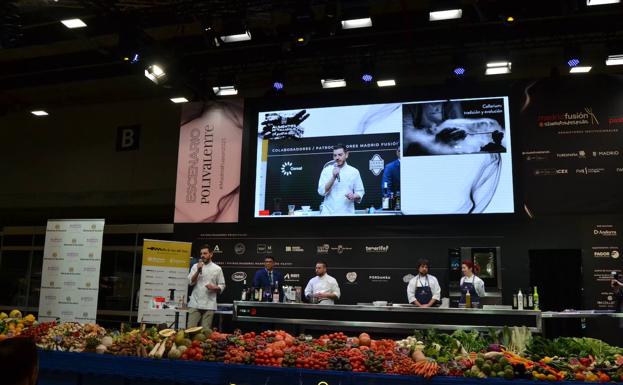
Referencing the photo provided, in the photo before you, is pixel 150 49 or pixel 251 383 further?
pixel 150 49

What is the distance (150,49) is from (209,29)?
1238 mm

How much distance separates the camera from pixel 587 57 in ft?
34.0

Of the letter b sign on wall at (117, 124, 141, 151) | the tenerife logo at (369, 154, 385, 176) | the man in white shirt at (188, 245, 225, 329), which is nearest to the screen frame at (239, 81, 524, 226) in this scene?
the tenerife logo at (369, 154, 385, 176)

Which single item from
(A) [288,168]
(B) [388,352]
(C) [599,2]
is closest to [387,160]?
(A) [288,168]

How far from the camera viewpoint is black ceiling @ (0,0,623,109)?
26.5 feet

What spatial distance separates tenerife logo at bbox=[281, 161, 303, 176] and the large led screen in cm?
2

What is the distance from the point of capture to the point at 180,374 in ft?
13.5

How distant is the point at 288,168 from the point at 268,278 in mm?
2078

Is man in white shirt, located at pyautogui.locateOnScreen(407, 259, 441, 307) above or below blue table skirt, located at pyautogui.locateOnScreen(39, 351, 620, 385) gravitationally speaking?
above

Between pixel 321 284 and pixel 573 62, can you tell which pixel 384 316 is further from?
pixel 573 62

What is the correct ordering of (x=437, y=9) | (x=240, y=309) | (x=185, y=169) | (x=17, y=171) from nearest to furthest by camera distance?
(x=437, y=9) → (x=240, y=309) → (x=185, y=169) → (x=17, y=171)

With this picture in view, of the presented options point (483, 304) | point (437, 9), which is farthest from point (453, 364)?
point (437, 9)

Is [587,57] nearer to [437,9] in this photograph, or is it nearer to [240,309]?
[437,9]

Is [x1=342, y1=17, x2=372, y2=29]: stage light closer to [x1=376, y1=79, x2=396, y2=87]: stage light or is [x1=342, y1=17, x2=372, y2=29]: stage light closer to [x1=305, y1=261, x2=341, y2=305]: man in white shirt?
[x1=376, y1=79, x2=396, y2=87]: stage light
